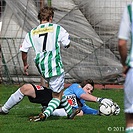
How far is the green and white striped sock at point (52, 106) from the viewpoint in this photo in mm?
10203

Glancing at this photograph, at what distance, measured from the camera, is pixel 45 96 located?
10953 millimetres

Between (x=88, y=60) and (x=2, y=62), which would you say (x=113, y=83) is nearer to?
(x=88, y=60)

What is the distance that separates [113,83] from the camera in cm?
1830

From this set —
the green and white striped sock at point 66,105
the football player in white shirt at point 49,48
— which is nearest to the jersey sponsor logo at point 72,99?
the green and white striped sock at point 66,105

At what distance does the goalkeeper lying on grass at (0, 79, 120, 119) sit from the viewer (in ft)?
35.8

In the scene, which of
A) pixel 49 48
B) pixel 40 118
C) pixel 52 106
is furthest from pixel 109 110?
pixel 49 48

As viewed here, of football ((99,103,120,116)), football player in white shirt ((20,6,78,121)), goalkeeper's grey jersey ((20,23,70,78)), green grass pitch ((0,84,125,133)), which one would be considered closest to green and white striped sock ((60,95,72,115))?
green grass pitch ((0,84,125,133))

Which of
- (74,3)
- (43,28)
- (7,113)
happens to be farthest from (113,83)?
(43,28)

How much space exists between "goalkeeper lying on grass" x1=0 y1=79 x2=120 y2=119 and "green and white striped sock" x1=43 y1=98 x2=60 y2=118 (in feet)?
Result: 2.09

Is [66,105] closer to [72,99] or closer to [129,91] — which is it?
[72,99]

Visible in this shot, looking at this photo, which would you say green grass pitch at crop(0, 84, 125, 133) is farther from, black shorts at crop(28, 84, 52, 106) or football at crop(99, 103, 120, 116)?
black shorts at crop(28, 84, 52, 106)

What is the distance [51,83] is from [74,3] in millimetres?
8650

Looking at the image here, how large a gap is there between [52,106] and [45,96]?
0.72m

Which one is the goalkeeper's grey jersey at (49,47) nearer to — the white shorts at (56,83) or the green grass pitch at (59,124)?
the white shorts at (56,83)
